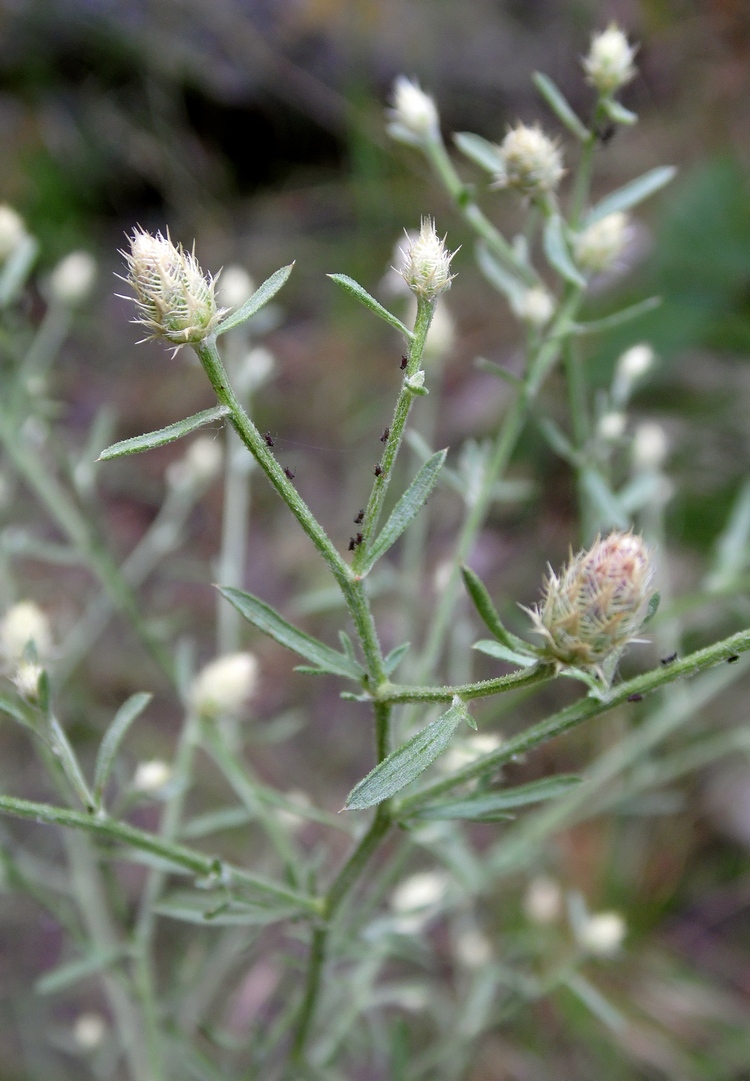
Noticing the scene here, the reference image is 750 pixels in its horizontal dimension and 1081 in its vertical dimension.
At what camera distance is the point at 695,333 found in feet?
11.5

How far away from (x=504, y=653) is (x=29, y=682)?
58 cm

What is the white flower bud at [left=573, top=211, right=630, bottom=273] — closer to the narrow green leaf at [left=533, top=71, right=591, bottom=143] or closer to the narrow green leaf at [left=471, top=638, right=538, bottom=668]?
the narrow green leaf at [left=533, top=71, right=591, bottom=143]

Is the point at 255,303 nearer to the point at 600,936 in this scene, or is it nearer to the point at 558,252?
the point at 558,252

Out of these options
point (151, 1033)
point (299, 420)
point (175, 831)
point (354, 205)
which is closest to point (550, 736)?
point (175, 831)

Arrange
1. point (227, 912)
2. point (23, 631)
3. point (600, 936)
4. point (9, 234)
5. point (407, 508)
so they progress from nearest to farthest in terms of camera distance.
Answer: point (407, 508), point (227, 912), point (23, 631), point (9, 234), point (600, 936)

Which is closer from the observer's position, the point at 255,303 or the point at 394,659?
the point at 255,303

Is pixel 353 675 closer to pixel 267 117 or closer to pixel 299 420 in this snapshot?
pixel 299 420

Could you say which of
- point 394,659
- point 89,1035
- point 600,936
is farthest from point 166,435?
point 89,1035

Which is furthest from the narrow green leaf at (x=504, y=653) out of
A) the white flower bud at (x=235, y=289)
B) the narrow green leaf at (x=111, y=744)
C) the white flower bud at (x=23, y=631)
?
the white flower bud at (x=235, y=289)

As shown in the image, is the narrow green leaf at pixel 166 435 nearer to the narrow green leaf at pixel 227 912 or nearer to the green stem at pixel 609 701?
the green stem at pixel 609 701

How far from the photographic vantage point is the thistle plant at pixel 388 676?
92 centimetres

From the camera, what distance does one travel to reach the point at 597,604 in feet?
2.90

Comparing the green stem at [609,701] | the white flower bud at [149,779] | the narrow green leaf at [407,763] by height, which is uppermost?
the white flower bud at [149,779]

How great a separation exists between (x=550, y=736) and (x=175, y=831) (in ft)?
2.86
